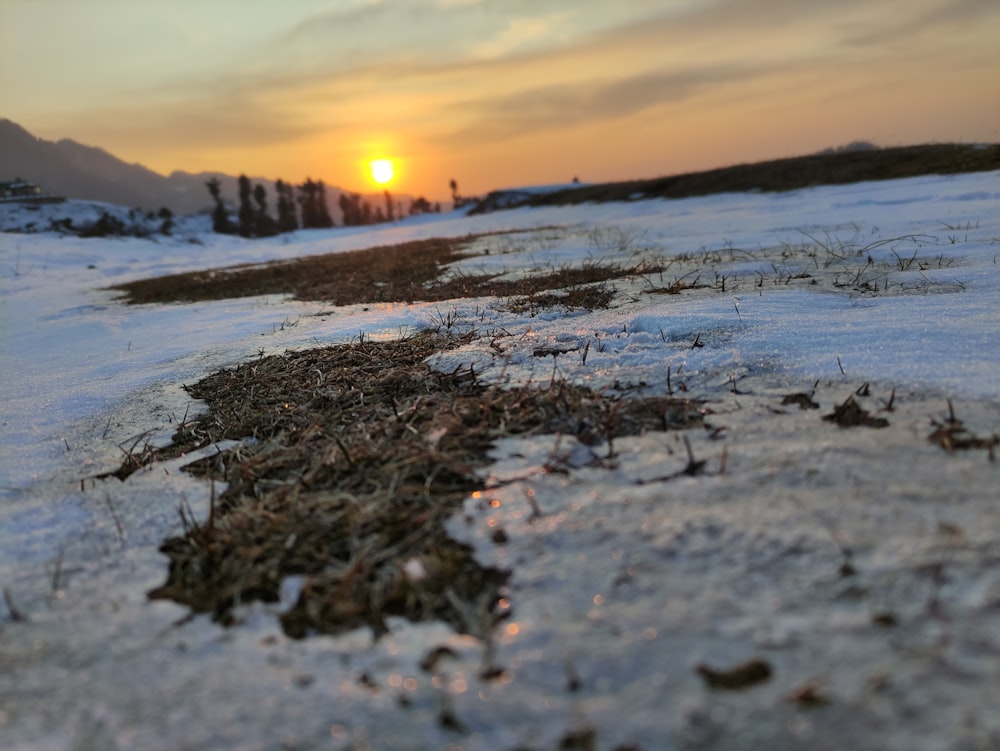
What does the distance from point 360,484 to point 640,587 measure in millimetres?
967

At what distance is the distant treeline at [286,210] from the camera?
3400 centimetres

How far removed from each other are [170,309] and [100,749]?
6712 mm

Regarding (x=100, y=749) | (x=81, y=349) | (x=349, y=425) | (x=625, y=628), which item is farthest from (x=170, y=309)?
(x=625, y=628)

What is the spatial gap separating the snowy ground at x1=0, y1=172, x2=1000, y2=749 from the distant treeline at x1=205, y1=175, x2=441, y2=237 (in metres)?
33.8

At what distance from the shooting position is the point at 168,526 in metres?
1.68

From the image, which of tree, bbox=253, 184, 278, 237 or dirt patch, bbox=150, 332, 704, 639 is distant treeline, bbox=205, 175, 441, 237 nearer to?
tree, bbox=253, 184, 278, 237

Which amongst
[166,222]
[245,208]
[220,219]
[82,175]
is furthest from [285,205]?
[82,175]

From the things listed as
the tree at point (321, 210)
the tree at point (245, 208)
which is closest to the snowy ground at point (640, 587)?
the tree at point (245, 208)

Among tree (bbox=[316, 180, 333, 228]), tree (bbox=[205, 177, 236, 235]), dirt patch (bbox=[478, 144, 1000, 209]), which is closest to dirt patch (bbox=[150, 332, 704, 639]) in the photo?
dirt patch (bbox=[478, 144, 1000, 209])

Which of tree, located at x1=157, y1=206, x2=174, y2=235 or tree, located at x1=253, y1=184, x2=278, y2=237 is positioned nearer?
tree, located at x1=157, y1=206, x2=174, y2=235

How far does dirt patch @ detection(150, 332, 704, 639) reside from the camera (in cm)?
130

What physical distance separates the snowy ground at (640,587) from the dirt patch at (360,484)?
69 millimetres

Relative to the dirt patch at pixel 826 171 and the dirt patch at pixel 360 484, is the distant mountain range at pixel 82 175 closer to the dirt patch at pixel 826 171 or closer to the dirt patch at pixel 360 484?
the dirt patch at pixel 826 171

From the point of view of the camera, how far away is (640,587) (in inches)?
47.1
